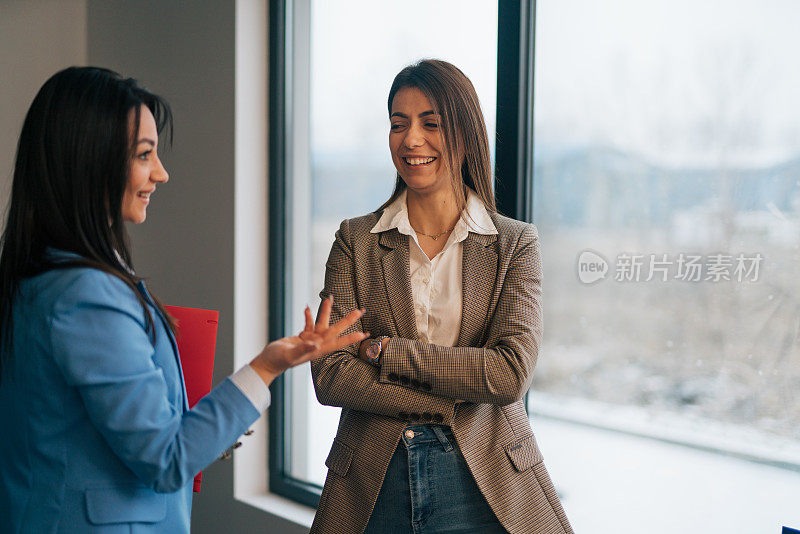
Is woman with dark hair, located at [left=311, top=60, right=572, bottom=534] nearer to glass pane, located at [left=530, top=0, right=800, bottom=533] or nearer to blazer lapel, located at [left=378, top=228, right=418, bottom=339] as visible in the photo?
blazer lapel, located at [left=378, top=228, right=418, bottom=339]

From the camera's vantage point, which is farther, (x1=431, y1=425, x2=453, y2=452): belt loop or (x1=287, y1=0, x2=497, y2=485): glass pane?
(x1=287, y1=0, x2=497, y2=485): glass pane

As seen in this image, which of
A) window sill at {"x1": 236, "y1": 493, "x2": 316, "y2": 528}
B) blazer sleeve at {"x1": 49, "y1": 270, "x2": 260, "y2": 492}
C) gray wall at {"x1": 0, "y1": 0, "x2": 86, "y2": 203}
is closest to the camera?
blazer sleeve at {"x1": 49, "y1": 270, "x2": 260, "y2": 492}

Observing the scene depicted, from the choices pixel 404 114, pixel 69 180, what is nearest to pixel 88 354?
pixel 69 180

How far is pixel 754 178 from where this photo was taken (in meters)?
1.68

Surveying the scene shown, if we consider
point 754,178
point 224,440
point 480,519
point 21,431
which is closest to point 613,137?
point 754,178

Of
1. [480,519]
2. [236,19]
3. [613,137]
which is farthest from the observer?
[236,19]

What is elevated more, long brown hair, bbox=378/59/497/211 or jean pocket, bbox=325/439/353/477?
long brown hair, bbox=378/59/497/211

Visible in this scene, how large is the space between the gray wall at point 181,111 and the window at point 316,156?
207 millimetres

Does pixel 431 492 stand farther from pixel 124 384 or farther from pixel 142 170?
pixel 142 170

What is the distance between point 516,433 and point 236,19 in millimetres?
2133

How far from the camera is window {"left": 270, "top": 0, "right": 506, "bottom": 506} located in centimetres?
267

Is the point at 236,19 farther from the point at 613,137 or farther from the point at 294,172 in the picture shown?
the point at 613,137

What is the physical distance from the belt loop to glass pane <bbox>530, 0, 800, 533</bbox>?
2.36ft

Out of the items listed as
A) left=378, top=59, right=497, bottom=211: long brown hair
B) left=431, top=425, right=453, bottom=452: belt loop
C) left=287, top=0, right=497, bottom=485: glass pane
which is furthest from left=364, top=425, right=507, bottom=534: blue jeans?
left=287, top=0, right=497, bottom=485: glass pane
